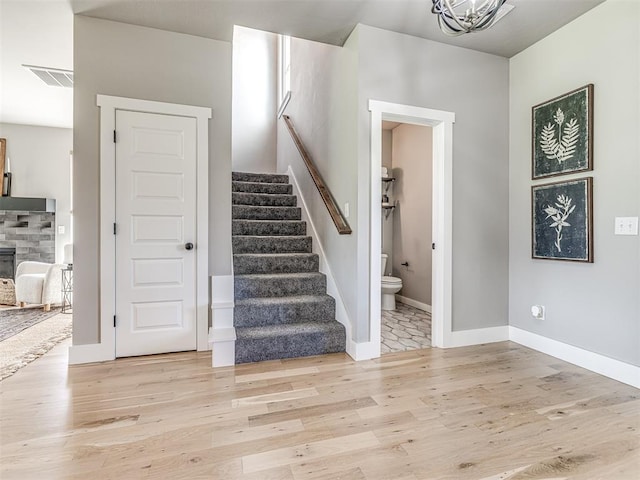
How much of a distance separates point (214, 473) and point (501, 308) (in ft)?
9.11

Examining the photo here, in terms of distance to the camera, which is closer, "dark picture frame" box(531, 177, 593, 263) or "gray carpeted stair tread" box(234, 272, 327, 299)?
"dark picture frame" box(531, 177, 593, 263)

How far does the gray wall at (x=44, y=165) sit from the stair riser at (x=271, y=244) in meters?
3.75

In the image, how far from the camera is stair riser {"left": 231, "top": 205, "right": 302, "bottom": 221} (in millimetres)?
3924

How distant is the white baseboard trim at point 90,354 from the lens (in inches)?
99.8

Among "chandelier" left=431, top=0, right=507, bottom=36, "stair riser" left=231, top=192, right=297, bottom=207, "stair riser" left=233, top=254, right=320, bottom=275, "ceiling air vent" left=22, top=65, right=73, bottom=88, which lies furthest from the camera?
"stair riser" left=231, top=192, right=297, bottom=207

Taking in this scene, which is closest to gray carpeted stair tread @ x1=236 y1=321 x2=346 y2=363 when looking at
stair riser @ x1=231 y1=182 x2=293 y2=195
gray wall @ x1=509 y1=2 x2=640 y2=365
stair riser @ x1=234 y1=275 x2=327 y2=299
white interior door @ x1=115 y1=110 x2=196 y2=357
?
stair riser @ x1=234 y1=275 x2=327 y2=299

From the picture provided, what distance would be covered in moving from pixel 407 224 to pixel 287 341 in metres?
2.77

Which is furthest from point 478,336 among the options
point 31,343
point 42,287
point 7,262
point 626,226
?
point 7,262

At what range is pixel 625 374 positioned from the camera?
2223 mm

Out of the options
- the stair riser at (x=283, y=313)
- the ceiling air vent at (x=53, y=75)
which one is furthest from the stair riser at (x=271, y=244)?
the ceiling air vent at (x=53, y=75)

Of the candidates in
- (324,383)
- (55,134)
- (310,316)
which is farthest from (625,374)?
(55,134)

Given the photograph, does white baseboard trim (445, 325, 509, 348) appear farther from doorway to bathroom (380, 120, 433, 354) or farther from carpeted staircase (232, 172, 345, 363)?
carpeted staircase (232, 172, 345, 363)

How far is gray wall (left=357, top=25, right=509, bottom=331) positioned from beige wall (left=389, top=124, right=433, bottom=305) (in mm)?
1192

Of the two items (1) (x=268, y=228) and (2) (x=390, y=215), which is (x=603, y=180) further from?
(1) (x=268, y=228)
